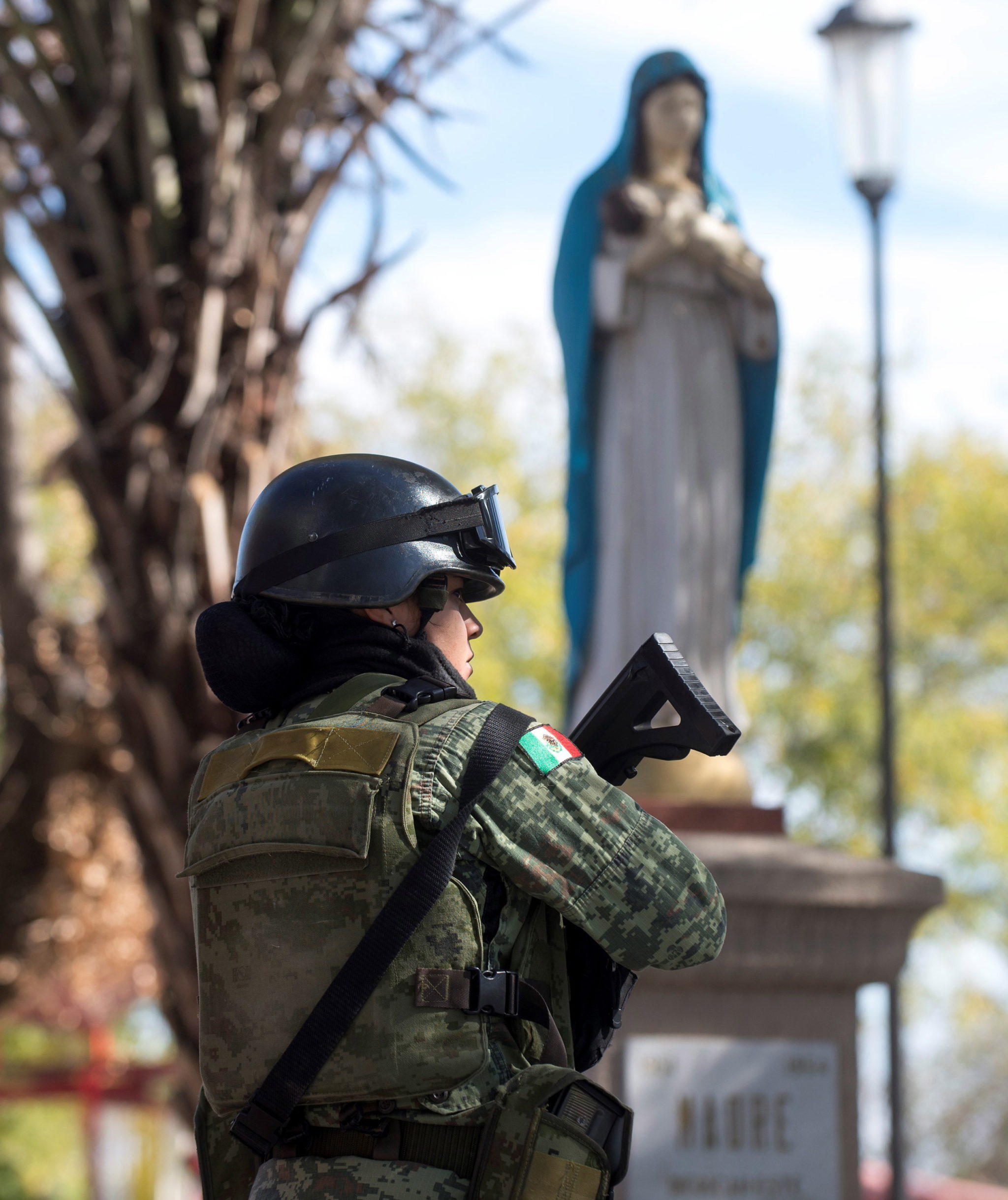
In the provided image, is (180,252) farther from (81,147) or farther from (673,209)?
(673,209)

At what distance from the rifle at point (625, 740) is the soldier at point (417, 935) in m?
0.06

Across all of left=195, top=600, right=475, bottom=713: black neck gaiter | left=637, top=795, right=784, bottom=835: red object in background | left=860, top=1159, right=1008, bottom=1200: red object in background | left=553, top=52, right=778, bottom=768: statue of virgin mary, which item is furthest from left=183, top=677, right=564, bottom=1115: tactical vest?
left=860, top=1159, right=1008, bottom=1200: red object in background

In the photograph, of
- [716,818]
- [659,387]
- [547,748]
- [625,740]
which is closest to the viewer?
[547,748]

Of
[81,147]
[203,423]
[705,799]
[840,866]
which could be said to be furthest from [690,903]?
[81,147]

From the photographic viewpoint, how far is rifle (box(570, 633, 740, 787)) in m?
2.09

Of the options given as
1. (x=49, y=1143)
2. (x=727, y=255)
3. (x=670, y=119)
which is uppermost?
(x=670, y=119)

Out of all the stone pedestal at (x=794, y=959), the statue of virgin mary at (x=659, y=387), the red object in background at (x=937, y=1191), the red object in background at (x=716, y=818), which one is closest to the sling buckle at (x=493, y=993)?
the stone pedestal at (x=794, y=959)

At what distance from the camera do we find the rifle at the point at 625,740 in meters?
2.08

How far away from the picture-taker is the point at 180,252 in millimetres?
5152

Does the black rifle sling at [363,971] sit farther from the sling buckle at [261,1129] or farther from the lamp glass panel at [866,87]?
the lamp glass panel at [866,87]

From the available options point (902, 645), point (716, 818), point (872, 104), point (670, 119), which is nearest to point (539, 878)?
point (716, 818)

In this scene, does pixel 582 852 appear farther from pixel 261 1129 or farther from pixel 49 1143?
pixel 49 1143

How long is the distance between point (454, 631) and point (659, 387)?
119 inches

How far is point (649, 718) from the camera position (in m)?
2.27
